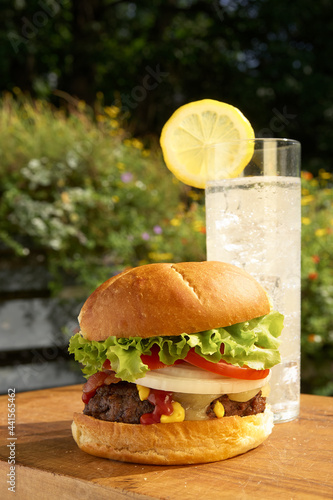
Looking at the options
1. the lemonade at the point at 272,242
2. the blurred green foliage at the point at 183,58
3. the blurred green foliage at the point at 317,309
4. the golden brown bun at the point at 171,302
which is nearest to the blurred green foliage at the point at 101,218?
the blurred green foliage at the point at 317,309

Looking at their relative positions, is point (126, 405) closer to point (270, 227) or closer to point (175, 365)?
point (175, 365)

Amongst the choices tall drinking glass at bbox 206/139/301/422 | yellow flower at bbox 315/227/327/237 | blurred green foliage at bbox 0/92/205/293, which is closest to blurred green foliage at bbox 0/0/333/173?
blurred green foliage at bbox 0/92/205/293

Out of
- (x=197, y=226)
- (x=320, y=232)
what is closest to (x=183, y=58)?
(x=197, y=226)

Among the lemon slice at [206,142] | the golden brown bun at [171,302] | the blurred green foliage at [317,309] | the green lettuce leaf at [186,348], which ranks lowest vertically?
the blurred green foliage at [317,309]

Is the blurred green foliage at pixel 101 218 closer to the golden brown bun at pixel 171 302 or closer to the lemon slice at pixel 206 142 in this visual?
the lemon slice at pixel 206 142

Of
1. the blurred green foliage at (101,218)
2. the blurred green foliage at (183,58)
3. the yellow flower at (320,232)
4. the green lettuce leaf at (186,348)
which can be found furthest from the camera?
the blurred green foliage at (183,58)

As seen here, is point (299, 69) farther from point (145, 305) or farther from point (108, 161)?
point (145, 305)
